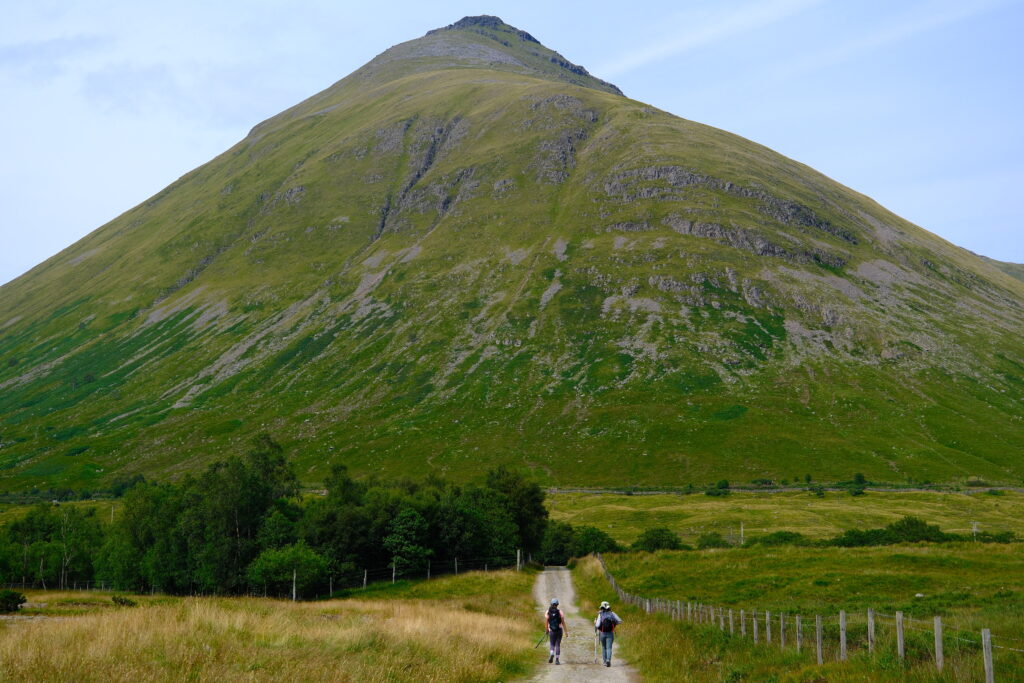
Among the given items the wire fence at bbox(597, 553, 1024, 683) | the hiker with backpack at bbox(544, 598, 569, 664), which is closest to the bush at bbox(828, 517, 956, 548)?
the wire fence at bbox(597, 553, 1024, 683)

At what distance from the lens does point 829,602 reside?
1630 inches

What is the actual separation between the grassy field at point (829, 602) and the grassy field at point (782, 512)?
34.1 m

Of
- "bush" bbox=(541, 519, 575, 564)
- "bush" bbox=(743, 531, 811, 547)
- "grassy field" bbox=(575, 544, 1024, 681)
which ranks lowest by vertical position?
"bush" bbox=(541, 519, 575, 564)

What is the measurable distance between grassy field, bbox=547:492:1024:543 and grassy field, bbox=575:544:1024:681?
34.1 m

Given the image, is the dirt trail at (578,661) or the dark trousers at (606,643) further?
the dark trousers at (606,643)

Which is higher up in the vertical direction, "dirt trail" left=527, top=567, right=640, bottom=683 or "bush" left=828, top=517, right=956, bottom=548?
"dirt trail" left=527, top=567, right=640, bottom=683

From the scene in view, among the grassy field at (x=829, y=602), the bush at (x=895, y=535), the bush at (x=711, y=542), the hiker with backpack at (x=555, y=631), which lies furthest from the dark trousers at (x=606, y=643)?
the bush at (x=711, y=542)

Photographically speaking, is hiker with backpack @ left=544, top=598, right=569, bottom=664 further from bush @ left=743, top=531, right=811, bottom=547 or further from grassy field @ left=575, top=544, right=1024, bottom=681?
bush @ left=743, top=531, right=811, bottom=547

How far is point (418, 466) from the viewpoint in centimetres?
17725

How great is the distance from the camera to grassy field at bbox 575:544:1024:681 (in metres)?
17.7

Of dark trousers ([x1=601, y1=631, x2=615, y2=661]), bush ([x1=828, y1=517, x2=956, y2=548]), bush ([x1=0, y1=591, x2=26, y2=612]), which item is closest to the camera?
dark trousers ([x1=601, y1=631, x2=615, y2=661])

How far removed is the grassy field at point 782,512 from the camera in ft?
350

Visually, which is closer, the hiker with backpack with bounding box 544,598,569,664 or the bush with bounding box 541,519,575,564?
the hiker with backpack with bounding box 544,598,569,664

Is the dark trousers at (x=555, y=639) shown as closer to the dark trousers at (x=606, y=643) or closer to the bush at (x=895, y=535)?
the dark trousers at (x=606, y=643)
